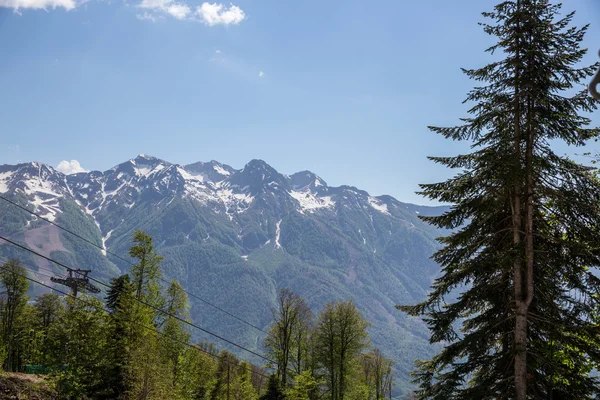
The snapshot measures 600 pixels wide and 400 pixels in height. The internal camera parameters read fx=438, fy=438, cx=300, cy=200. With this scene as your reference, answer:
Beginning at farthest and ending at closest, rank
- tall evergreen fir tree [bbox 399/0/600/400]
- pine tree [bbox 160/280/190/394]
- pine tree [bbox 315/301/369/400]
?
pine tree [bbox 315/301/369/400], pine tree [bbox 160/280/190/394], tall evergreen fir tree [bbox 399/0/600/400]

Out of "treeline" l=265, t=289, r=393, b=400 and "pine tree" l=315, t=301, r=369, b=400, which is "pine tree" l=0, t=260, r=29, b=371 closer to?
"treeline" l=265, t=289, r=393, b=400

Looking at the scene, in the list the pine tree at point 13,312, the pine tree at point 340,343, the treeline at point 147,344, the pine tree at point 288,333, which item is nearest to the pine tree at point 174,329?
the treeline at point 147,344

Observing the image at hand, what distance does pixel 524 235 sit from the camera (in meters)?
13.0

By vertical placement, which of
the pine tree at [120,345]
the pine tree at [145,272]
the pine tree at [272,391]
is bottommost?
the pine tree at [272,391]

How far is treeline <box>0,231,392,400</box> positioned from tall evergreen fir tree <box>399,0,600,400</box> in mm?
8934

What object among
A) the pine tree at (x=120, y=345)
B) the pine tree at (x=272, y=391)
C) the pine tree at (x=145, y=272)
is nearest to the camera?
the pine tree at (x=120, y=345)

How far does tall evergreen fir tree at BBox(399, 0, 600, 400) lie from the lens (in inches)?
471

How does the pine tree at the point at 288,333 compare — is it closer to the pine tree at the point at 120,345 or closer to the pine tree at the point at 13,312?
the pine tree at the point at 120,345

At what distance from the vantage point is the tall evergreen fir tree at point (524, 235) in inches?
471

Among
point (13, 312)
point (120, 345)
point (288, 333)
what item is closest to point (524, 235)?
point (120, 345)

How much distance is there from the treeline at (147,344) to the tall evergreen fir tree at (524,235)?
29.3 ft

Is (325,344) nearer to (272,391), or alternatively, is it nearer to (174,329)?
(272,391)

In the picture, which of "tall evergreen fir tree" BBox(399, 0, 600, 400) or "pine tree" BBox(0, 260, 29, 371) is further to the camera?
"pine tree" BBox(0, 260, 29, 371)

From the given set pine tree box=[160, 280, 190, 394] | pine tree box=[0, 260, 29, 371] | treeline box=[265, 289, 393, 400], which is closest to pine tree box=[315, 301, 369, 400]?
treeline box=[265, 289, 393, 400]
